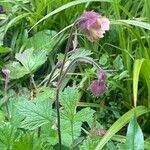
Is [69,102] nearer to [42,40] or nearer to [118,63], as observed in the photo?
[118,63]

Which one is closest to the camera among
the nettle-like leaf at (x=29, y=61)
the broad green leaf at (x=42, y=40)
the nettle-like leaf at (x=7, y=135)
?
the nettle-like leaf at (x=7, y=135)

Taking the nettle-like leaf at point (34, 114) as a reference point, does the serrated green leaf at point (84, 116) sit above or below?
below

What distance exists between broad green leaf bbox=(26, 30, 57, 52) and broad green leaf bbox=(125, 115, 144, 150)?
2.50 feet

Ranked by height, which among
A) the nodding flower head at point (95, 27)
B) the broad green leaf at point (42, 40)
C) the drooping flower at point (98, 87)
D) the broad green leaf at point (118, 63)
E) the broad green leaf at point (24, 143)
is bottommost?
the broad green leaf at point (118, 63)

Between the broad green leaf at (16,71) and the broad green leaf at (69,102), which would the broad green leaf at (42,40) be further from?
the broad green leaf at (69,102)

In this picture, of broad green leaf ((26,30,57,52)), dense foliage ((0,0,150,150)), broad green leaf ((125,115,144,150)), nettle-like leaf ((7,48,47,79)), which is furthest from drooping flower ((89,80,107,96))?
broad green leaf ((26,30,57,52))

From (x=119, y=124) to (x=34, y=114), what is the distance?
29 centimetres

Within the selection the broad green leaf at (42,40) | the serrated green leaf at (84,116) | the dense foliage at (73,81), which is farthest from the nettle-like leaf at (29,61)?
the serrated green leaf at (84,116)

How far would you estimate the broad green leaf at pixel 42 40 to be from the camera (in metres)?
1.98

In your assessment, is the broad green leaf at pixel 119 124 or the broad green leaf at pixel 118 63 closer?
the broad green leaf at pixel 119 124

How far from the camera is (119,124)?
151 cm

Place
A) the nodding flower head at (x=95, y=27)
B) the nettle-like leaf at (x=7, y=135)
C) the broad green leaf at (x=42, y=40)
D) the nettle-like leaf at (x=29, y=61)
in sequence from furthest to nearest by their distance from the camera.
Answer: the broad green leaf at (x=42, y=40) < the nettle-like leaf at (x=29, y=61) < the nettle-like leaf at (x=7, y=135) < the nodding flower head at (x=95, y=27)

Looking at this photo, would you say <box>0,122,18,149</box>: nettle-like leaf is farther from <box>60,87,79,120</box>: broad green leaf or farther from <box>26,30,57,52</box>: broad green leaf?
<box>26,30,57,52</box>: broad green leaf

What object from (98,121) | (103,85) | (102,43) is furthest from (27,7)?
(103,85)
